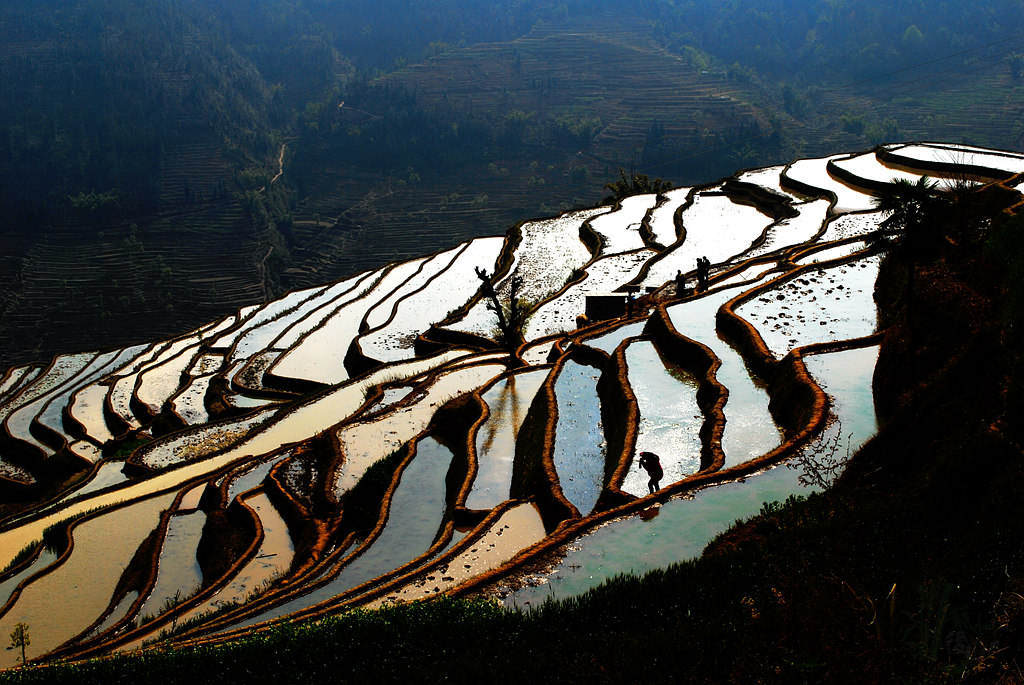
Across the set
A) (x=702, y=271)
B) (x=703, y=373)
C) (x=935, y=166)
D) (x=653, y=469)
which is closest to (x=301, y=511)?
(x=653, y=469)

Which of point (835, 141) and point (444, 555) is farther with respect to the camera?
point (835, 141)

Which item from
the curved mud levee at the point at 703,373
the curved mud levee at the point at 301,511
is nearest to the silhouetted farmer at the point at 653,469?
the curved mud levee at the point at 703,373

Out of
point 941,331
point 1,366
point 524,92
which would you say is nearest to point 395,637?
point 941,331

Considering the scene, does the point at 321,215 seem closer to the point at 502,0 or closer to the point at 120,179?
the point at 120,179

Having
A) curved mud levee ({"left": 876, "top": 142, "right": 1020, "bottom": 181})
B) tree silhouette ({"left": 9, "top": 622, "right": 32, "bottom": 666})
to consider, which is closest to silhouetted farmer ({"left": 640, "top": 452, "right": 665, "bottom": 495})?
tree silhouette ({"left": 9, "top": 622, "right": 32, "bottom": 666})

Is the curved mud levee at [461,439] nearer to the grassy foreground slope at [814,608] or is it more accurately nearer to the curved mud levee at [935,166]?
the grassy foreground slope at [814,608]

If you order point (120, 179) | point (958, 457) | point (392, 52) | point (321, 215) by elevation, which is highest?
point (392, 52)

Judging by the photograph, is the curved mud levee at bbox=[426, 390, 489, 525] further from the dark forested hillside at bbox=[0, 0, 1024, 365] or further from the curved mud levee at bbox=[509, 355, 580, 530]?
the dark forested hillside at bbox=[0, 0, 1024, 365]
